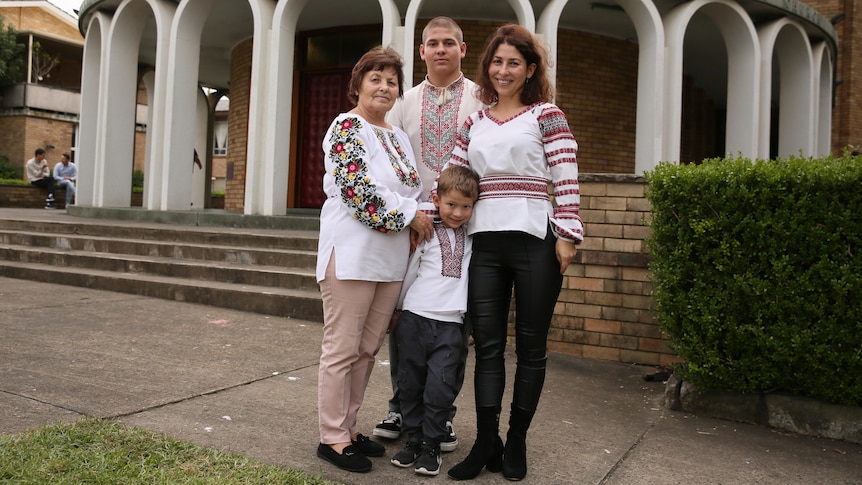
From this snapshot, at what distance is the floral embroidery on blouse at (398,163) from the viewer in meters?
2.79

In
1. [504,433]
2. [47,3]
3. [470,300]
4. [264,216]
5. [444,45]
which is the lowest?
[504,433]

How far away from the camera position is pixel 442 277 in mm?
2770

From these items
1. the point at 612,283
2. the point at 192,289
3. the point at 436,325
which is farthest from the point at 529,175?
the point at 192,289

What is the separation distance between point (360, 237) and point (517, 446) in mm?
1060

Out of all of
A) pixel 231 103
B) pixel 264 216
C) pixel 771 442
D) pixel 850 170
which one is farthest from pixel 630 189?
pixel 231 103

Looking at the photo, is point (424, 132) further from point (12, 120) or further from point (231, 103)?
A: point (12, 120)

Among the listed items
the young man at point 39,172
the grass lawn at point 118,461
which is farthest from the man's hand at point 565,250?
the young man at point 39,172

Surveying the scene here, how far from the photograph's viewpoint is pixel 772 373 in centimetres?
345

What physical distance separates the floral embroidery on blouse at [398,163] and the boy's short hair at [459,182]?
0.15 meters

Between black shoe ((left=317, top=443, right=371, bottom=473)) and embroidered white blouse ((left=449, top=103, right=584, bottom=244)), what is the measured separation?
1.02 meters

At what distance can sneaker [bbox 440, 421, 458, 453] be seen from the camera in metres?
2.96

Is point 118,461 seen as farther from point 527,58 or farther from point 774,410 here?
point 774,410

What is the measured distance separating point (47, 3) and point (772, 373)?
36907 mm

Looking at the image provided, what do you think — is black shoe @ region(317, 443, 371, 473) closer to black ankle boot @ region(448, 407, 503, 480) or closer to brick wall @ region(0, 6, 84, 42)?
black ankle boot @ region(448, 407, 503, 480)
